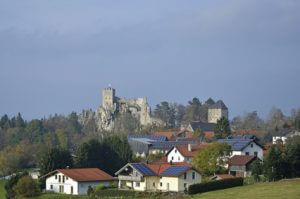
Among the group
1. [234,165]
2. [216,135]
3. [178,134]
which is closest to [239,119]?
[178,134]

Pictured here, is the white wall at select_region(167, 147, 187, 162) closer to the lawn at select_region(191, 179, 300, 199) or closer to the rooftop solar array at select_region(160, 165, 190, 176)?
the rooftop solar array at select_region(160, 165, 190, 176)

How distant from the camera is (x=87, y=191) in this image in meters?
58.9

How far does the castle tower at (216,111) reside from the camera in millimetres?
141125

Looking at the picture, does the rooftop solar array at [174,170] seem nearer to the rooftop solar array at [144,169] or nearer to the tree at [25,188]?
the rooftop solar array at [144,169]

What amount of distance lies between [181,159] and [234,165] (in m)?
9.78

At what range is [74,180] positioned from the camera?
2335 inches

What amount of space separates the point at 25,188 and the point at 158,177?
38.0ft

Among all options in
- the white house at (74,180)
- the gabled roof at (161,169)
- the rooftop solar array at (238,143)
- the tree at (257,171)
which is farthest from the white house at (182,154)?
the tree at (257,171)

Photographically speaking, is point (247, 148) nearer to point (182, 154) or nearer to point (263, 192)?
point (182, 154)

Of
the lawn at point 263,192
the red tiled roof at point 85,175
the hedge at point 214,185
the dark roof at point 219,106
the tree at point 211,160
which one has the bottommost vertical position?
the lawn at point 263,192

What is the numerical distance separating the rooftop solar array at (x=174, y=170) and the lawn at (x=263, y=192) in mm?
5069

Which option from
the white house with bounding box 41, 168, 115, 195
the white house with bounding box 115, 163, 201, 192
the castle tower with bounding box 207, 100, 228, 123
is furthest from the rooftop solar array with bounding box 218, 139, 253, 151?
the castle tower with bounding box 207, 100, 228, 123

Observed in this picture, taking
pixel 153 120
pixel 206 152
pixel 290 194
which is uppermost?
pixel 153 120

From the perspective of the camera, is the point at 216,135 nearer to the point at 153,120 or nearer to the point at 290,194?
the point at 290,194
